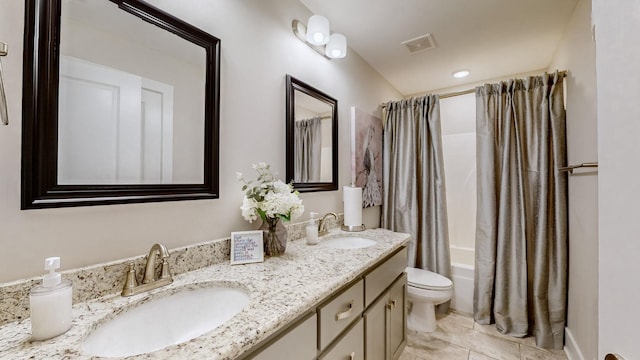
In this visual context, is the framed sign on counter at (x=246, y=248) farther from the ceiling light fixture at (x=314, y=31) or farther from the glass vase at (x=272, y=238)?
the ceiling light fixture at (x=314, y=31)

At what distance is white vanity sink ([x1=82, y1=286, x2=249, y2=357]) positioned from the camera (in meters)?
0.66

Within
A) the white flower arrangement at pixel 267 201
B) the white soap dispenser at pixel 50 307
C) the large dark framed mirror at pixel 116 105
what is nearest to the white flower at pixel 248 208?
the white flower arrangement at pixel 267 201

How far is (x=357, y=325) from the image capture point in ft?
3.71

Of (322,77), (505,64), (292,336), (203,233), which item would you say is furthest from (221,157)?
(505,64)

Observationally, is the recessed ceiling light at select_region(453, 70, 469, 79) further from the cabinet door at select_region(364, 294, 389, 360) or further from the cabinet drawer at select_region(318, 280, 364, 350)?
the cabinet drawer at select_region(318, 280, 364, 350)

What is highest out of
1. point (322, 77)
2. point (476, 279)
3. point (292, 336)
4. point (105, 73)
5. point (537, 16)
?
point (537, 16)

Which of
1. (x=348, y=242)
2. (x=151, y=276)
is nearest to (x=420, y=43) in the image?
(x=348, y=242)

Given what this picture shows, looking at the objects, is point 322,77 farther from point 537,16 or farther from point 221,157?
point 537,16

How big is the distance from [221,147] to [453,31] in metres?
1.96

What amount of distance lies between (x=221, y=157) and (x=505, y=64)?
2864 mm

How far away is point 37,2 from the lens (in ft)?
2.33

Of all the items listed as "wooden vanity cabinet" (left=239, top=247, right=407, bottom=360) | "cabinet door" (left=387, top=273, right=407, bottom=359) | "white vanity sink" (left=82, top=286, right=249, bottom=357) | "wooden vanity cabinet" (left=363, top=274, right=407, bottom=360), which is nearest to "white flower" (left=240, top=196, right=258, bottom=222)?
"white vanity sink" (left=82, top=286, right=249, bottom=357)

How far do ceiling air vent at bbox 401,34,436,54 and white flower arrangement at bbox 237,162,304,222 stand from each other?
1.72 meters

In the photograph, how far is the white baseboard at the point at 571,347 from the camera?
5.32 ft
